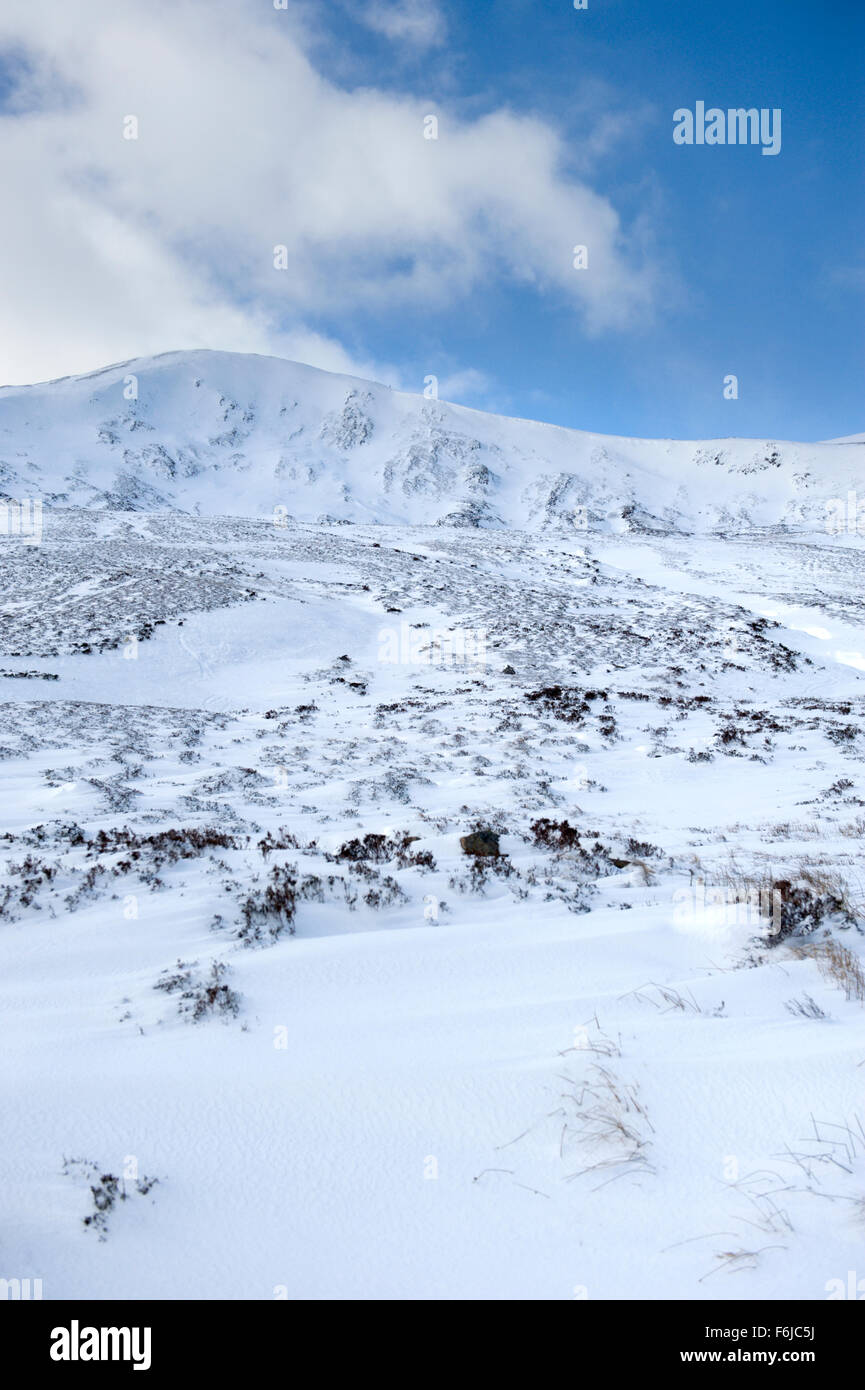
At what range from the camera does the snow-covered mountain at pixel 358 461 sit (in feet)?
341

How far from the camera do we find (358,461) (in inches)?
4968

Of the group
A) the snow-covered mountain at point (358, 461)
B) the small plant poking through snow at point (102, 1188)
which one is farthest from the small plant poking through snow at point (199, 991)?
the snow-covered mountain at point (358, 461)

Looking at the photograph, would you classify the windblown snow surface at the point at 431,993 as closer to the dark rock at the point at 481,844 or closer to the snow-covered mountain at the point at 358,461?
the dark rock at the point at 481,844

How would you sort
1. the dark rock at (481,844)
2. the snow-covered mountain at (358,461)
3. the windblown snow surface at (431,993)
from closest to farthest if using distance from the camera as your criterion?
1. the windblown snow surface at (431,993)
2. the dark rock at (481,844)
3. the snow-covered mountain at (358,461)

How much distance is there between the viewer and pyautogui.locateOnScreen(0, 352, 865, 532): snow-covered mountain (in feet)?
341

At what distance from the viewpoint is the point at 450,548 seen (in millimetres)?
53906

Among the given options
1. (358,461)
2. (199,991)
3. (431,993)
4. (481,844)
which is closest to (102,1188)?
(199,991)

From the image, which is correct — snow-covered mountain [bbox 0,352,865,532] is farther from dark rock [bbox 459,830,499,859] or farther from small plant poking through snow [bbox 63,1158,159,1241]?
small plant poking through snow [bbox 63,1158,159,1241]

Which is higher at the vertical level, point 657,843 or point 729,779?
point 729,779

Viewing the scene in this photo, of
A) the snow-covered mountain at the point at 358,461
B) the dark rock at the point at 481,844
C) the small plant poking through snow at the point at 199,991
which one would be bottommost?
the small plant poking through snow at the point at 199,991

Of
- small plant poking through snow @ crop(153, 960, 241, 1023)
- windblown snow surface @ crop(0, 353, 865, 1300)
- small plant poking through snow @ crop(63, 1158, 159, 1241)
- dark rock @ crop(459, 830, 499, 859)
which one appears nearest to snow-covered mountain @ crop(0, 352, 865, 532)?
windblown snow surface @ crop(0, 353, 865, 1300)

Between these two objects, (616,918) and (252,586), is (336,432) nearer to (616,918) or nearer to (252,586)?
(252,586)

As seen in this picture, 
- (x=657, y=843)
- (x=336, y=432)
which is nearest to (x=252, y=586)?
(x=657, y=843)
